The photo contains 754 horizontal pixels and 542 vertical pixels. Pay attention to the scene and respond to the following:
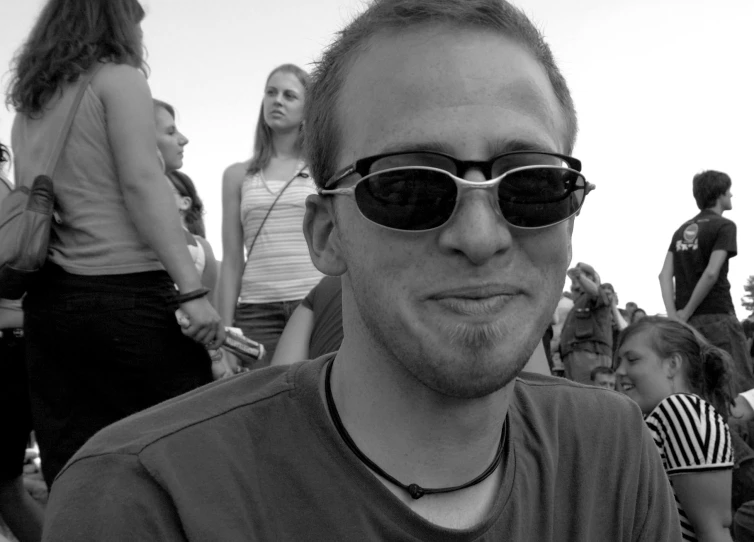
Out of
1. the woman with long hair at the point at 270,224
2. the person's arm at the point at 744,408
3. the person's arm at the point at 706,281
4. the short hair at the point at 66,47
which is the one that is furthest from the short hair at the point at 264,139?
the person's arm at the point at 706,281

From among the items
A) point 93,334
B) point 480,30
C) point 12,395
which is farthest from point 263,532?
point 12,395

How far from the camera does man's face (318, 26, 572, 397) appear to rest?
54.0 inches

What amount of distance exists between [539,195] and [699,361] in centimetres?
288

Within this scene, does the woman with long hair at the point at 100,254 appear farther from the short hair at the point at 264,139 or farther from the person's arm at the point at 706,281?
the person's arm at the point at 706,281

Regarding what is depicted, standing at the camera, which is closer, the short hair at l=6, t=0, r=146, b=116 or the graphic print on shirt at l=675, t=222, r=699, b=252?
the short hair at l=6, t=0, r=146, b=116

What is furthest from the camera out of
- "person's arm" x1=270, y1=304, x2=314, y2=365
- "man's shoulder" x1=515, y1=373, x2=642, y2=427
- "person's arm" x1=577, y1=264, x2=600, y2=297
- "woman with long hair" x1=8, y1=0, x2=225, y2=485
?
"person's arm" x1=577, y1=264, x2=600, y2=297

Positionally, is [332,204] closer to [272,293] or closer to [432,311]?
[432,311]

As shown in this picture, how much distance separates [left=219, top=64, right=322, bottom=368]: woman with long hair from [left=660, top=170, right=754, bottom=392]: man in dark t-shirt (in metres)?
3.82

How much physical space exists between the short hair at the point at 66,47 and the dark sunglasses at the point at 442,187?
1710 mm

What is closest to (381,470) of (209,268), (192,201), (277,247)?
(277,247)

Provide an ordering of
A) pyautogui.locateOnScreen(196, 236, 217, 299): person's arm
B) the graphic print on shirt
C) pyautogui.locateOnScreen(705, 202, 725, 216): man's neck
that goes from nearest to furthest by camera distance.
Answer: pyautogui.locateOnScreen(196, 236, 217, 299): person's arm < the graphic print on shirt < pyautogui.locateOnScreen(705, 202, 725, 216): man's neck

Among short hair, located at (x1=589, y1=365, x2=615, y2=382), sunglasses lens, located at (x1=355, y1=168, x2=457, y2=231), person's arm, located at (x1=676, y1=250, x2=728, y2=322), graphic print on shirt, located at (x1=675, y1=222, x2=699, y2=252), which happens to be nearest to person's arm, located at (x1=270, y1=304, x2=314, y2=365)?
sunglasses lens, located at (x1=355, y1=168, x2=457, y2=231)

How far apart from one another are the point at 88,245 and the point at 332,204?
146 cm

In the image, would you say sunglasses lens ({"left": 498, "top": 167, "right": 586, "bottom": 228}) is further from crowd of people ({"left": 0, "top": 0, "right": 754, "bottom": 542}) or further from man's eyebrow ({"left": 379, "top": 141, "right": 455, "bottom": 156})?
man's eyebrow ({"left": 379, "top": 141, "right": 455, "bottom": 156})
